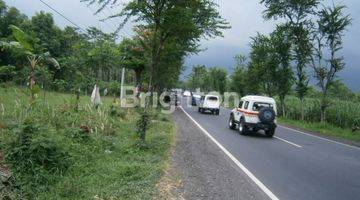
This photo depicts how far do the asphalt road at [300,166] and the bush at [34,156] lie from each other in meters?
4.79

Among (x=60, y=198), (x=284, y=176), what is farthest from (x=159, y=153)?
(x=60, y=198)

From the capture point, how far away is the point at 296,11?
36.6 m

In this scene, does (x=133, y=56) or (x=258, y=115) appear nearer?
(x=258, y=115)

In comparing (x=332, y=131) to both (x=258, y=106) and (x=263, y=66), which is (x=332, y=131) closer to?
(x=258, y=106)

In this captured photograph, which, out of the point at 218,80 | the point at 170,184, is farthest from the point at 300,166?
the point at 218,80

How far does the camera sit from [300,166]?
13.6 m

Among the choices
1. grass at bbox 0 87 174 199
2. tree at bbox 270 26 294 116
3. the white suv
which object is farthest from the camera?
tree at bbox 270 26 294 116

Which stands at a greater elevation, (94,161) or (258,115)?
(258,115)

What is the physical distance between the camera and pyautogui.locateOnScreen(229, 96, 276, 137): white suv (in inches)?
851

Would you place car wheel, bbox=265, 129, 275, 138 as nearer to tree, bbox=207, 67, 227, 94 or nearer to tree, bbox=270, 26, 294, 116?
tree, bbox=270, 26, 294, 116

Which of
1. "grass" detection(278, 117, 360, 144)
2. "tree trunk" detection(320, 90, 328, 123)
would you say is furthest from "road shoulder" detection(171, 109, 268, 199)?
"tree trunk" detection(320, 90, 328, 123)

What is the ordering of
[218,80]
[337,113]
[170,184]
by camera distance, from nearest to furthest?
1. [170,184]
2. [337,113]
3. [218,80]

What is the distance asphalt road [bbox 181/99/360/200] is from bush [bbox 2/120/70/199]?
4789mm

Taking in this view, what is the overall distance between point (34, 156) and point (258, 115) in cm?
1446
